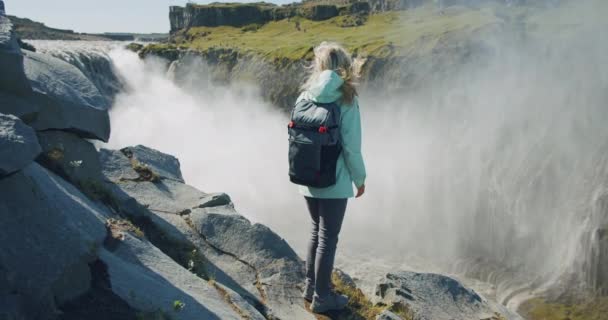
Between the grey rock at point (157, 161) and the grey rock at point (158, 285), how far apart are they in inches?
178

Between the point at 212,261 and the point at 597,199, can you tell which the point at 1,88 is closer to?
the point at 212,261

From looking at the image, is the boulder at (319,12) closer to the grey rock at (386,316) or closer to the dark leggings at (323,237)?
the grey rock at (386,316)

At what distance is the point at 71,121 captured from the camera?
7.55m

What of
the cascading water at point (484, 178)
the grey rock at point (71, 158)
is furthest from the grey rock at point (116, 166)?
the cascading water at point (484, 178)

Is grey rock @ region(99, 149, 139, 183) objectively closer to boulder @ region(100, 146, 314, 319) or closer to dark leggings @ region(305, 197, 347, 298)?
boulder @ region(100, 146, 314, 319)

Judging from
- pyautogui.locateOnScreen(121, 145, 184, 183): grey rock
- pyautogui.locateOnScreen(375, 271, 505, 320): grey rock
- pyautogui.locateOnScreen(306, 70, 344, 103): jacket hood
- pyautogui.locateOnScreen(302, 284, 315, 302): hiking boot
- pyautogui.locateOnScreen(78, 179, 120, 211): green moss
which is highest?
pyautogui.locateOnScreen(306, 70, 344, 103): jacket hood

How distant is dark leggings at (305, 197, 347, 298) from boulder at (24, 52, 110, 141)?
3.55m

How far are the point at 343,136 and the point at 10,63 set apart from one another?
351 centimetres

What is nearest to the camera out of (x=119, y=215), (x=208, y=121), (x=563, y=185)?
(x=119, y=215)

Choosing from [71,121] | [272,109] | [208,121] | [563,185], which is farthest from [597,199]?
[208,121]

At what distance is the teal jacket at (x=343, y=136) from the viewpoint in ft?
18.3

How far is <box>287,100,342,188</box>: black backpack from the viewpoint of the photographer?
18.1 feet

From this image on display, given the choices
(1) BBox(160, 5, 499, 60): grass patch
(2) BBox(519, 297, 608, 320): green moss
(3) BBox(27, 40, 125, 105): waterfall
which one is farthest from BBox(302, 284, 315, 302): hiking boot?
(3) BBox(27, 40, 125, 105): waterfall

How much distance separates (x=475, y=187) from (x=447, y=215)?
147 centimetres
